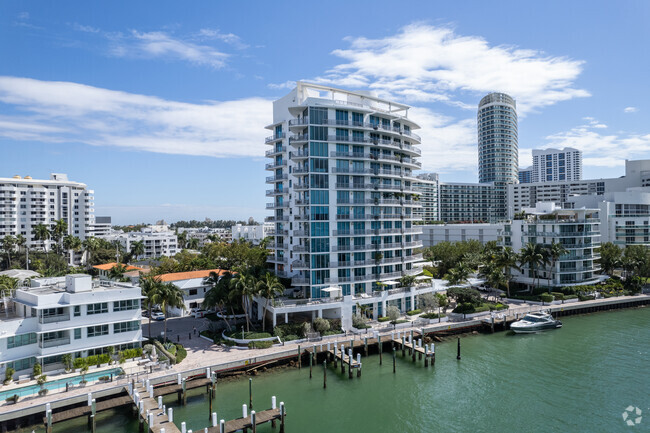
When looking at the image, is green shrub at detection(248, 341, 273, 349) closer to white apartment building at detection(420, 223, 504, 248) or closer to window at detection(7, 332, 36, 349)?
window at detection(7, 332, 36, 349)

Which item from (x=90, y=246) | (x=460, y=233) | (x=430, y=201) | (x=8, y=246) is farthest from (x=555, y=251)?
(x=8, y=246)

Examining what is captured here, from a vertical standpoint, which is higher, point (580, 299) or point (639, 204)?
point (639, 204)

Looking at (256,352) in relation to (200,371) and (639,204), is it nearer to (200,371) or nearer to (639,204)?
(200,371)

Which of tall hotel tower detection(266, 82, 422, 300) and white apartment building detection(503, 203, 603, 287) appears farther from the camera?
white apartment building detection(503, 203, 603, 287)

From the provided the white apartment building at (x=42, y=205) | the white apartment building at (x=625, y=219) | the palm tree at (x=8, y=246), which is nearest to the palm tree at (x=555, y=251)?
the white apartment building at (x=625, y=219)

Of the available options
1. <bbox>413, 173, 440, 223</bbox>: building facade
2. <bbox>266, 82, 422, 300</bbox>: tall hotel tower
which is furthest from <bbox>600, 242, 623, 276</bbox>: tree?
<bbox>413, 173, 440, 223</bbox>: building facade

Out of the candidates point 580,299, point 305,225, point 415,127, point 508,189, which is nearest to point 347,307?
point 305,225

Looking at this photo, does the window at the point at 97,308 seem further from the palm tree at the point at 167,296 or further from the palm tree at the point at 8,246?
the palm tree at the point at 8,246
